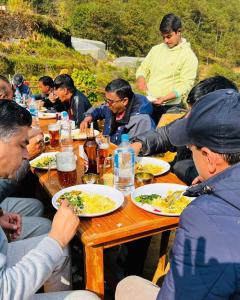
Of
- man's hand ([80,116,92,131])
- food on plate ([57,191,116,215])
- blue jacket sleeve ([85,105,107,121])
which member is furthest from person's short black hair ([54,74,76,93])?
food on plate ([57,191,116,215])

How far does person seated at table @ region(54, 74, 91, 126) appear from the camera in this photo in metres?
4.78

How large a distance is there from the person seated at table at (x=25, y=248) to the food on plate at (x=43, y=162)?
→ 0.54 meters

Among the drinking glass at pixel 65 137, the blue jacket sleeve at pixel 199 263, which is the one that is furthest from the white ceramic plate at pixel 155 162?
the blue jacket sleeve at pixel 199 263

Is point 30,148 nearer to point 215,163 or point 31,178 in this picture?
point 31,178

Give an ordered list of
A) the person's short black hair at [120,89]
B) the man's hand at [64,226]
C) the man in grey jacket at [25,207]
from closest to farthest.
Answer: the man's hand at [64,226] < the man in grey jacket at [25,207] < the person's short black hair at [120,89]

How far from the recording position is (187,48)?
14.9ft

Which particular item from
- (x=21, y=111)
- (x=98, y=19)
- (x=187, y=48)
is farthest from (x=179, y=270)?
(x=98, y=19)

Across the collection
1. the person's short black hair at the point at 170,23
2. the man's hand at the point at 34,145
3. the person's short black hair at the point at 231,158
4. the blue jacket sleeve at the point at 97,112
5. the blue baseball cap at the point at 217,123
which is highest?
the person's short black hair at the point at 170,23

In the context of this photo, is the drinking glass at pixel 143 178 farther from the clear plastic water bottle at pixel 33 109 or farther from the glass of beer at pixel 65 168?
the clear plastic water bottle at pixel 33 109

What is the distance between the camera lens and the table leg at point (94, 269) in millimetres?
1709

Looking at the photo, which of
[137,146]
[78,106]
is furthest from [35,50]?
[137,146]

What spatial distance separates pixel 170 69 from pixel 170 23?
0.60 m

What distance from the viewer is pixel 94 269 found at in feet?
5.68

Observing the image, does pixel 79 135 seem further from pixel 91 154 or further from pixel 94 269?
pixel 94 269
